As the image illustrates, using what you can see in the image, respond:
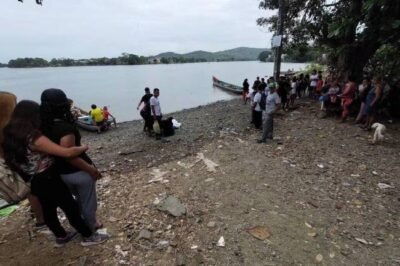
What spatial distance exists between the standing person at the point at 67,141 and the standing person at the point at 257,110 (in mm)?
6588

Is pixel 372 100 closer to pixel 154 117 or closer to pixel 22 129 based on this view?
pixel 154 117

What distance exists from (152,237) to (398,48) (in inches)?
305

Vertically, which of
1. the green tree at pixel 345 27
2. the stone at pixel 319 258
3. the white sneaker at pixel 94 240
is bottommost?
the stone at pixel 319 258

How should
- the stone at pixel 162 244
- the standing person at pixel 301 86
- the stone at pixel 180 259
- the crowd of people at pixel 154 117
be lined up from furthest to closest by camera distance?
1. the standing person at pixel 301 86
2. the crowd of people at pixel 154 117
3. the stone at pixel 162 244
4. the stone at pixel 180 259

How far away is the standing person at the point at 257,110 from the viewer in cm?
901

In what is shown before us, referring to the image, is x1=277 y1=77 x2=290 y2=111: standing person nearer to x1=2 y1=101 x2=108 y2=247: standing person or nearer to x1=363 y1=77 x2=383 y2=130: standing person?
x1=363 y1=77 x2=383 y2=130: standing person

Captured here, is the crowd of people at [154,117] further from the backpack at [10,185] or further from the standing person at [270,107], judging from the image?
the backpack at [10,185]

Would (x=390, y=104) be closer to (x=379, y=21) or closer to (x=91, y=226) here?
(x=379, y=21)

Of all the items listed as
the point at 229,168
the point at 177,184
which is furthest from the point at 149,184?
the point at 229,168

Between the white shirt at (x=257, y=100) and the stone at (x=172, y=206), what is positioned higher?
the white shirt at (x=257, y=100)

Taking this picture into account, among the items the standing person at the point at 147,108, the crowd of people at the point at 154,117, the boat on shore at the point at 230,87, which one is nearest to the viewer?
the crowd of people at the point at 154,117

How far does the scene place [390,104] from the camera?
10414 millimetres

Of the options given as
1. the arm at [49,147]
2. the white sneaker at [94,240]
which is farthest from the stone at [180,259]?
the arm at [49,147]

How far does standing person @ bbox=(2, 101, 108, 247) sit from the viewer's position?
2.93m
